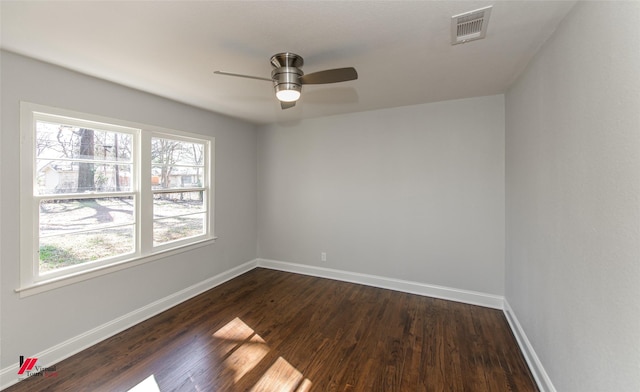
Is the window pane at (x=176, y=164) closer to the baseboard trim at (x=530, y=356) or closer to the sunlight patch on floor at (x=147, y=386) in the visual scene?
the sunlight patch on floor at (x=147, y=386)

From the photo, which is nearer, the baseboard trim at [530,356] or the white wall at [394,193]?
the baseboard trim at [530,356]

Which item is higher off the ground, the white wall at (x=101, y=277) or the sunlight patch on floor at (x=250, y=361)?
the white wall at (x=101, y=277)

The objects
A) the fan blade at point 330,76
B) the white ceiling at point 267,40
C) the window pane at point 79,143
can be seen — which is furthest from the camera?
the window pane at point 79,143

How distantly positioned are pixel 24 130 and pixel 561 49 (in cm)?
393

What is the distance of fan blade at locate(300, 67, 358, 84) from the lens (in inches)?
68.7

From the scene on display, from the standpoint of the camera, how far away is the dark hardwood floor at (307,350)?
6.47ft

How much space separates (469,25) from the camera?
164 cm

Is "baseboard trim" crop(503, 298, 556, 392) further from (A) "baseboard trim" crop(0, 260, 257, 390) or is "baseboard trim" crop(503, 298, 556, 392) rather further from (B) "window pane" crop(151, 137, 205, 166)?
(B) "window pane" crop(151, 137, 205, 166)

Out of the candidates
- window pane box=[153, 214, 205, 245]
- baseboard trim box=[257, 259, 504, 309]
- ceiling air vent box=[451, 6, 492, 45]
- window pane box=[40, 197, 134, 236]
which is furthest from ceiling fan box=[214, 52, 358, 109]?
baseboard trim box=[257, 259, 504, 309]

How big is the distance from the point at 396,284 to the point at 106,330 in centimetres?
338

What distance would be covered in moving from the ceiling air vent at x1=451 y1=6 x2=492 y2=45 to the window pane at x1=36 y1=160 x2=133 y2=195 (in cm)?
329

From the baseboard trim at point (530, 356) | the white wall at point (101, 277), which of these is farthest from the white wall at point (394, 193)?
the white wall at point (101, 277)

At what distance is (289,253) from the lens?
14.6 ft

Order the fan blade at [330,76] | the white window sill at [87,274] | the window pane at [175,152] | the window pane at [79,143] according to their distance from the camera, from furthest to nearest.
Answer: the window pane at [175,152] < the window pane at [79,143] < the white window sill at [87,274] < the fan blade at [330,76]
